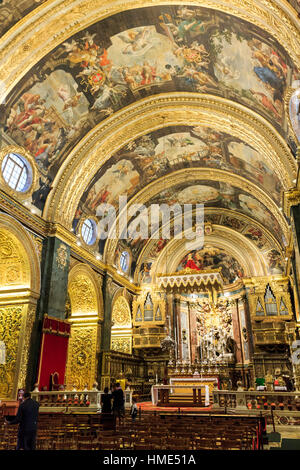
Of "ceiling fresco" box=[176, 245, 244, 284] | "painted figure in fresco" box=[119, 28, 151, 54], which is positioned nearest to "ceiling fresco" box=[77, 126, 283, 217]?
"painted figure in fresco" box=[119, 28, 151, 54]

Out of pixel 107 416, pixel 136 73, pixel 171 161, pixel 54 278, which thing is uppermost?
pixel 136 73

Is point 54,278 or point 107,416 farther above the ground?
point 54,278

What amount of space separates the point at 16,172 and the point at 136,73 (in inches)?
241

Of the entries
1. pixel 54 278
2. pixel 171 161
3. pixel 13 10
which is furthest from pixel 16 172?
pixel 171 161

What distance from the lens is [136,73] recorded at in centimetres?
1378

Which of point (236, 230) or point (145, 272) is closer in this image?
point (236, 230)

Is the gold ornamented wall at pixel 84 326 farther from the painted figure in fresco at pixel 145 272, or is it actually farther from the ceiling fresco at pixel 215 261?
the ceiling fresco at pixel 215 261

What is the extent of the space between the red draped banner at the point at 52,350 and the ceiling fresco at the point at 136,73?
4892 mm

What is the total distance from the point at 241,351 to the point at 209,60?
17208 millimetres

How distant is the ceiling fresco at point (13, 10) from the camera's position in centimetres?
1002

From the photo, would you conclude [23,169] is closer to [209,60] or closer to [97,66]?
[97,66]

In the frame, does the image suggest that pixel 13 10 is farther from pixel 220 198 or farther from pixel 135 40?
pixel 220 198

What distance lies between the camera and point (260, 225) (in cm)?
2144

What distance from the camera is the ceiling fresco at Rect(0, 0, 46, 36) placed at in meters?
10.0
